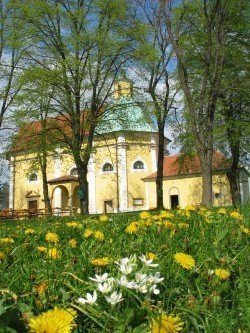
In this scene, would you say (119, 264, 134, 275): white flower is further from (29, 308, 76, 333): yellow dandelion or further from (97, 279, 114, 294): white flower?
(29, 308, 76, 333): yellow dandelion

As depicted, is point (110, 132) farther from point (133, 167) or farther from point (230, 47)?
point (133, 167)

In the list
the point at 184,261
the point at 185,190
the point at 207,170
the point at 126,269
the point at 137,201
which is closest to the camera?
the point at 126,269

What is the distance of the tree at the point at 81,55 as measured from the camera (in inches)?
964

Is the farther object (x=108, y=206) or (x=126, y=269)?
(x=108, y=206)

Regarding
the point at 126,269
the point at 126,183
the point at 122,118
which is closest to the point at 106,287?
the point at 126,269

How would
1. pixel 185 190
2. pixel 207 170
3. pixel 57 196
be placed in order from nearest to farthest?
pixel 207 170
pixel 185 190
pixel 57 196

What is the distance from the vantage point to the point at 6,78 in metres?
26.9

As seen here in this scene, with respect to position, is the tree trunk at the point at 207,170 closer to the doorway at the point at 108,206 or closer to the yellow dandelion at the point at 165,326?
the yellow dandelion at the point at 165,326

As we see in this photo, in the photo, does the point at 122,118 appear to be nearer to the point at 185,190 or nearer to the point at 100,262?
the point at 185,190

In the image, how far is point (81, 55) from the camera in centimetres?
2498

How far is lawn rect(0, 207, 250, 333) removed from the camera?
104 cm

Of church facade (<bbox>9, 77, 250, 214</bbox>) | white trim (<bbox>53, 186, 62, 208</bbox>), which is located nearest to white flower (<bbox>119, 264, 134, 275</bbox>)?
church facade (<bbox>9, 77, 250, 214</bbox>)

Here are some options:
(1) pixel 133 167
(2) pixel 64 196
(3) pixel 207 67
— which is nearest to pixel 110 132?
(3) pixel 207 67

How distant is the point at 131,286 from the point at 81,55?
24.8 m
